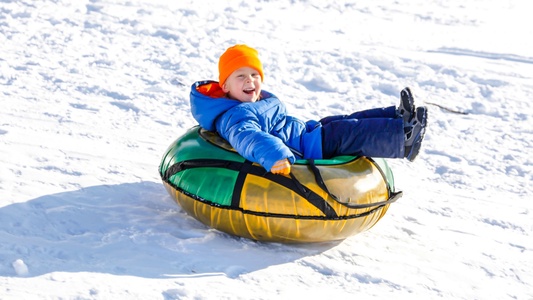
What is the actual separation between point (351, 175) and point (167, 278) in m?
1.13

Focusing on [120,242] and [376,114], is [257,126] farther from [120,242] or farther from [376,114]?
[120,242]

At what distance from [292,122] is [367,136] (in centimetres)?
48

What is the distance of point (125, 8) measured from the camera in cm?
945

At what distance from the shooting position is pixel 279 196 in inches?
142

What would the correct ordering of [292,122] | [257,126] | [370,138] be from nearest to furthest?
[257,126], [370,138], [292,122]

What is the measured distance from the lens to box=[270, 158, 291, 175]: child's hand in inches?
140

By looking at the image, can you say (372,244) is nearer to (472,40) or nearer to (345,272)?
(345,272)

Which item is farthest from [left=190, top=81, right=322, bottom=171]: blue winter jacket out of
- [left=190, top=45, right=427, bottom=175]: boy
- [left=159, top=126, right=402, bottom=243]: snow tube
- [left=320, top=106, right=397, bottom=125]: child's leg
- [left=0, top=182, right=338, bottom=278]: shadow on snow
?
[left=0, top=182, right=338, bottom=278]: shadow on snow

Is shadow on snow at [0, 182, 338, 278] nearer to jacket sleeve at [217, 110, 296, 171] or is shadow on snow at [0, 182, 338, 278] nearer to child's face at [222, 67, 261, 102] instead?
jacket sleeve at [217, 110, 296, 171]

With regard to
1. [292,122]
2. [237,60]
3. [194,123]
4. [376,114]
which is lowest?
[194,123]

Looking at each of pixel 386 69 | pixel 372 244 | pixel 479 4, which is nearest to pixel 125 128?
pixel 372 244

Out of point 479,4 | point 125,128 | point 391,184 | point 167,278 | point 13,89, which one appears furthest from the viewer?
point 479,4

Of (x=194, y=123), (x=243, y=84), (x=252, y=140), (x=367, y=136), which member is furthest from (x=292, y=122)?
(x=194, y=123)

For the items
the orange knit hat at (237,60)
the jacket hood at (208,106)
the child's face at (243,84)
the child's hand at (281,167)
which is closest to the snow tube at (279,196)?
the child's hand at (281,167)
